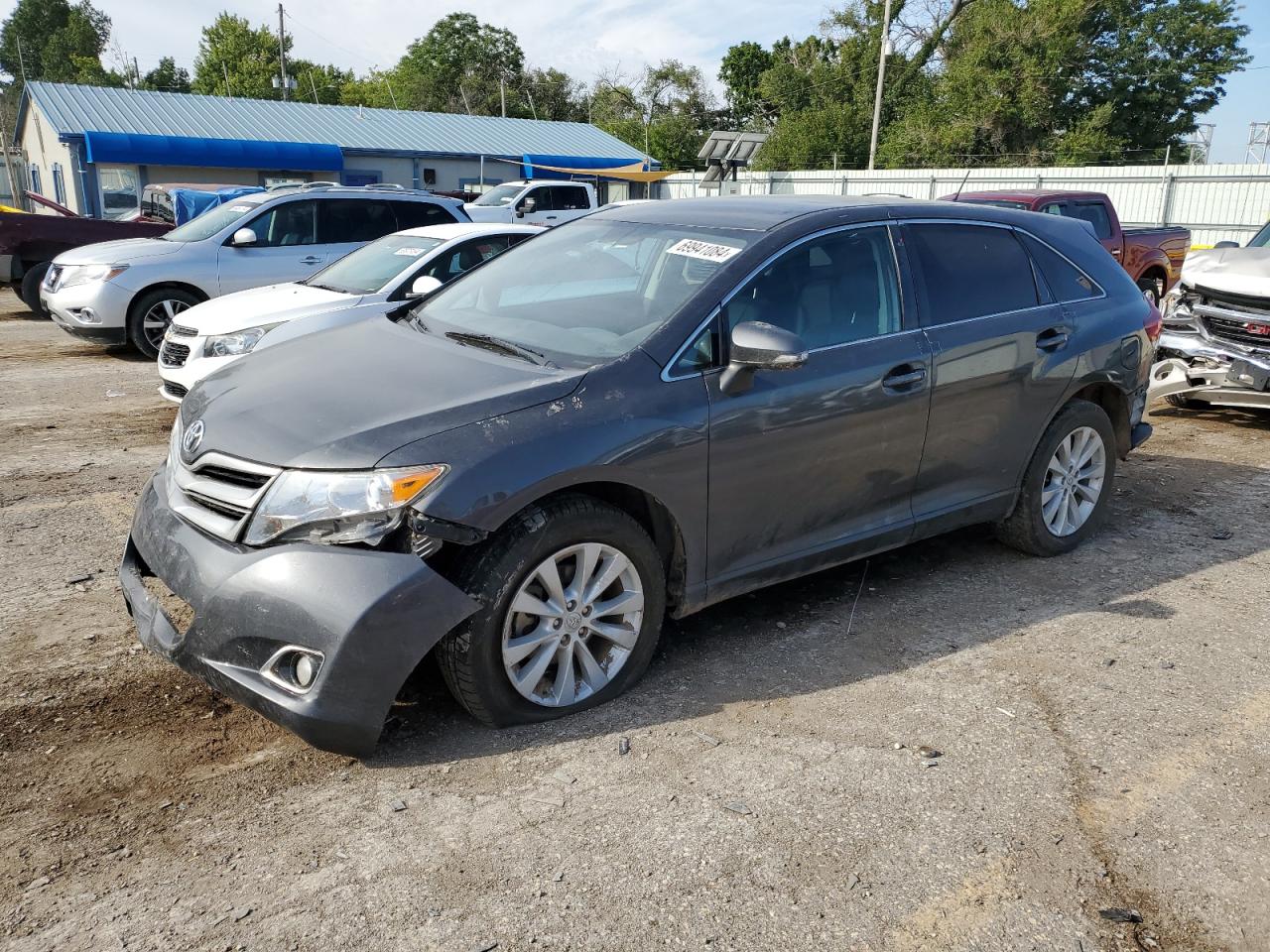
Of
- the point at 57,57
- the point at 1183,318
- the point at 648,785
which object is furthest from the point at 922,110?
the point at 57,57

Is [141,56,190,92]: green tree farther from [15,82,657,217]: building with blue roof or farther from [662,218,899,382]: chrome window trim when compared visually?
[662,218,899,382]: chrome window trim

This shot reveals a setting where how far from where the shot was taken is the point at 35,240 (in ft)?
43.8

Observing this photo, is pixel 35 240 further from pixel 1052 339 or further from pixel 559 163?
pixel 559 163

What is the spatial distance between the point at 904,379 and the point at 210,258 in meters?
8.39

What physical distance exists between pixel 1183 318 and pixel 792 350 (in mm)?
6258

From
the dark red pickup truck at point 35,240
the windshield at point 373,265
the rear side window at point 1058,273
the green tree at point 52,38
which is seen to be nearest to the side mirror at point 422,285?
the windshield at point 373,265

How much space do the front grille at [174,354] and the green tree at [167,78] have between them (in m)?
87.2

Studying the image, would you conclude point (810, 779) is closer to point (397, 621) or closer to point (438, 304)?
point (397, 621)

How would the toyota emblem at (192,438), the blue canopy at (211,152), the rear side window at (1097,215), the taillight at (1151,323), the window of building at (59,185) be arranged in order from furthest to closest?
the window of building at (59,185), the blue canopy at (211,152), the rear side window at (1097,215), the taillight at (1151,323), the toyota emblem at (192,438)

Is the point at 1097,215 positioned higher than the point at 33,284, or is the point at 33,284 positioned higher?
the point at 1097,215

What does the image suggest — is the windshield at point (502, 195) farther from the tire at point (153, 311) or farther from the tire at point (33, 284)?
the tire at point (153, 311)

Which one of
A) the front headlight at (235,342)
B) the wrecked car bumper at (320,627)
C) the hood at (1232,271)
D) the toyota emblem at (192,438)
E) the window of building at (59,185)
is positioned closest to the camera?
the wrecked car bumper at (320,627)

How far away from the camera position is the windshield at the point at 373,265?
805 centimetres

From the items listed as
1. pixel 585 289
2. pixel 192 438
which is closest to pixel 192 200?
pixel 585 289
